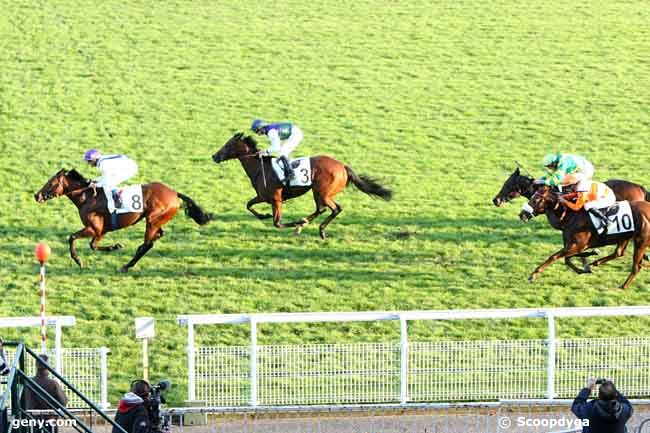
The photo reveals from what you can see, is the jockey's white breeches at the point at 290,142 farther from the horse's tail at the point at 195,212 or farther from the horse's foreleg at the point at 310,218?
the horse's tail at the point at 195,212

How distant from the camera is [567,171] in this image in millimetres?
12125

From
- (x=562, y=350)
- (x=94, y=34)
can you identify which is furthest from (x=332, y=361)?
(x=94, y=34)

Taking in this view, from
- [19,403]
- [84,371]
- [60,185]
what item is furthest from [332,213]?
[19,403]

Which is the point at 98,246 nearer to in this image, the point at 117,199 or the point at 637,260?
the point at 117,199

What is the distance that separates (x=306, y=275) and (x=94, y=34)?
1099 centimetres

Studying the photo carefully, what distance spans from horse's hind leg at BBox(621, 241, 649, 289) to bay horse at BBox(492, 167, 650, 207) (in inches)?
28.3

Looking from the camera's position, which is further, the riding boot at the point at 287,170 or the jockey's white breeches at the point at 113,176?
the riding boot at the point at 287,170

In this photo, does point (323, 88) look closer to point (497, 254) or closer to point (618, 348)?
point (497, 254)

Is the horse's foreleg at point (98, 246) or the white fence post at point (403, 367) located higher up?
the horse's foreleg at point (98, 246)

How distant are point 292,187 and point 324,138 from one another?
4697mm

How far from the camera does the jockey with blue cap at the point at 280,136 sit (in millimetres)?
13305

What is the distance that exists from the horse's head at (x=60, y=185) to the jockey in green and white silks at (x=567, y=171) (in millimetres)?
4512

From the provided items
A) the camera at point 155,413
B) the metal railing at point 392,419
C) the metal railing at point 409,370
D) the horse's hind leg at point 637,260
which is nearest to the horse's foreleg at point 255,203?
the metal railing at point 409,370

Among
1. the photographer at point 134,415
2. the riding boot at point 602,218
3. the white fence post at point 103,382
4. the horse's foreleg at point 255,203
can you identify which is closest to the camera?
the photographer at point 134,415
